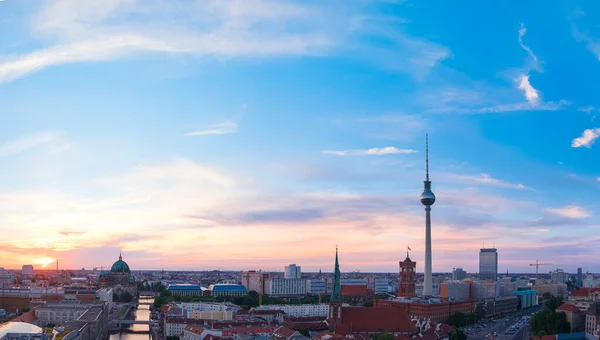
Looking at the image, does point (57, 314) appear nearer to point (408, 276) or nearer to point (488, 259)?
point (408, 276)

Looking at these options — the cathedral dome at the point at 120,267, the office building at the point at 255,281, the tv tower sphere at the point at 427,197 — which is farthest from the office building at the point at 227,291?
the tv tower sphere at the point at 427,197

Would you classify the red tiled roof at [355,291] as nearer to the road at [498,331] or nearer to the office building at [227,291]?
the office building at [227,291]

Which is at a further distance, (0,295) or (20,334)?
(0,295)

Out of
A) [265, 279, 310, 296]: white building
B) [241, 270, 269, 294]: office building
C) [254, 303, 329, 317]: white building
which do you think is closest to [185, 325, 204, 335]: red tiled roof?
[254, 303, 329, 317]: white building

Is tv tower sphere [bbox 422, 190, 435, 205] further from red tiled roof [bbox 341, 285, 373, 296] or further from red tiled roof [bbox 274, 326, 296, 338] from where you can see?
red tiled roof [bbox 274, 326, 296, 338]

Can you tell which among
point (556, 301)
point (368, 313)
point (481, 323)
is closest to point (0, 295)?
point (368, 313)

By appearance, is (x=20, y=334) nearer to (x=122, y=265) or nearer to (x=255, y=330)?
(x=255, y=330)

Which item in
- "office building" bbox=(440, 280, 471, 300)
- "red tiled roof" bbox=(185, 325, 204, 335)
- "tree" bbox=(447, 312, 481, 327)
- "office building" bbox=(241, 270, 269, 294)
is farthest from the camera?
"office building" bbox=(241, 270, 269, 294)
